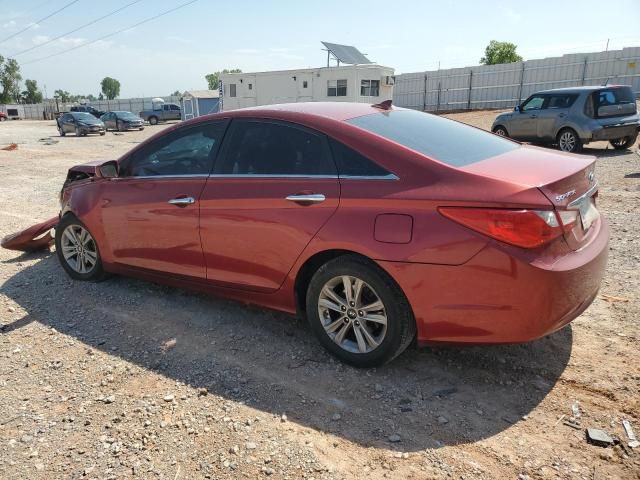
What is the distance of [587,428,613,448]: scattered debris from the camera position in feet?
8.14

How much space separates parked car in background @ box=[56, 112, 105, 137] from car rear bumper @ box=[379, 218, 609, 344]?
3148cm

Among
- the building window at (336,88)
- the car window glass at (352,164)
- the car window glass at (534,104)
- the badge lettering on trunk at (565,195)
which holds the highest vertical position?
the building window at (336,88)

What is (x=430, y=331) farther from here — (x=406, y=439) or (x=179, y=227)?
(x=179, y=227)

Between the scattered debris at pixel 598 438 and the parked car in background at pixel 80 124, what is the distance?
3233 centimetres

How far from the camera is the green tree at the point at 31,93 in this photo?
338 feet

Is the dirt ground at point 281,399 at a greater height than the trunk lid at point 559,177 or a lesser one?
lesser

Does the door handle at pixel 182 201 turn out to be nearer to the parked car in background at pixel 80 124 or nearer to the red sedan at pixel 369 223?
the red sedan at pixel 369 223

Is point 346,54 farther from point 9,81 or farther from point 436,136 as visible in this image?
point 9,81

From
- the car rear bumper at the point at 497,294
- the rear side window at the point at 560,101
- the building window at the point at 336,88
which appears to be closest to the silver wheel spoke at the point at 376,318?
the car rear bumper at the point at 497,294

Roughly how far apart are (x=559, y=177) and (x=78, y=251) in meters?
4.33

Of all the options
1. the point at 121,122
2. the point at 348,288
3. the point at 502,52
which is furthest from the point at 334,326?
the point at 502,52

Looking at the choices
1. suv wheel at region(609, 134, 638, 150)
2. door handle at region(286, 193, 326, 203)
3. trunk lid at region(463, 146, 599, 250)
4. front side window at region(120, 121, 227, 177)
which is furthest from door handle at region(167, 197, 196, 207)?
suv wheel at region(609, 134, 638, 150)

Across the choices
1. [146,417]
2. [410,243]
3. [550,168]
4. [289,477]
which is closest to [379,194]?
[410,243]

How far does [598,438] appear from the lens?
8.23ft
